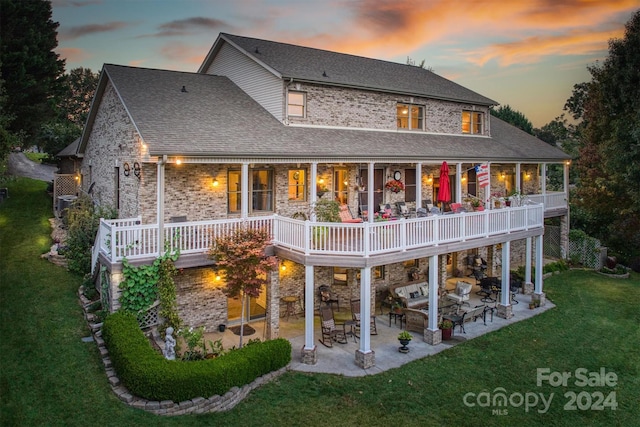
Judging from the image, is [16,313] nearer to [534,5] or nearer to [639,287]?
[534,5]

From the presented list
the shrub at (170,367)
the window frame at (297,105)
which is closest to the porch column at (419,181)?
the window frame at (297,105)

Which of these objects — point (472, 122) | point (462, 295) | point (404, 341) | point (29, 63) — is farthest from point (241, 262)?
point (29, 63)

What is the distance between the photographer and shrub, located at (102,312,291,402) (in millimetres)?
9438

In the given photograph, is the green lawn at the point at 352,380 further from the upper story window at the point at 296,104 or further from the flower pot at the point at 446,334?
the upper story window at the point at 296,104

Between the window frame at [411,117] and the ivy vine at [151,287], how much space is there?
12397mm

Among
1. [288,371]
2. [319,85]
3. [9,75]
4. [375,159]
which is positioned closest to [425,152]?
[375,159]

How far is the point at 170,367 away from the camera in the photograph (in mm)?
9625

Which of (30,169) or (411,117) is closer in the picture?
(411,117)

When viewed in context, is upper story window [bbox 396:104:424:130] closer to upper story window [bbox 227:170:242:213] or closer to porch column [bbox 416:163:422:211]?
porch column [bbox 416:163:422:211]

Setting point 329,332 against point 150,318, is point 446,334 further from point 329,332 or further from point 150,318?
point 150,318

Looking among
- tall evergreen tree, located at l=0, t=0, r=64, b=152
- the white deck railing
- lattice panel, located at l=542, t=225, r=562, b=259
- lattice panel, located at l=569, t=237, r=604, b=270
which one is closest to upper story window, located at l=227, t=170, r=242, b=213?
the white deck railing

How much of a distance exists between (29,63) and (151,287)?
69.5ft

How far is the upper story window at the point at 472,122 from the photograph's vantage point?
2311 centimetres

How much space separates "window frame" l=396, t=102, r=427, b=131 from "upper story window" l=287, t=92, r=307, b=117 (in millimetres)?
5072
